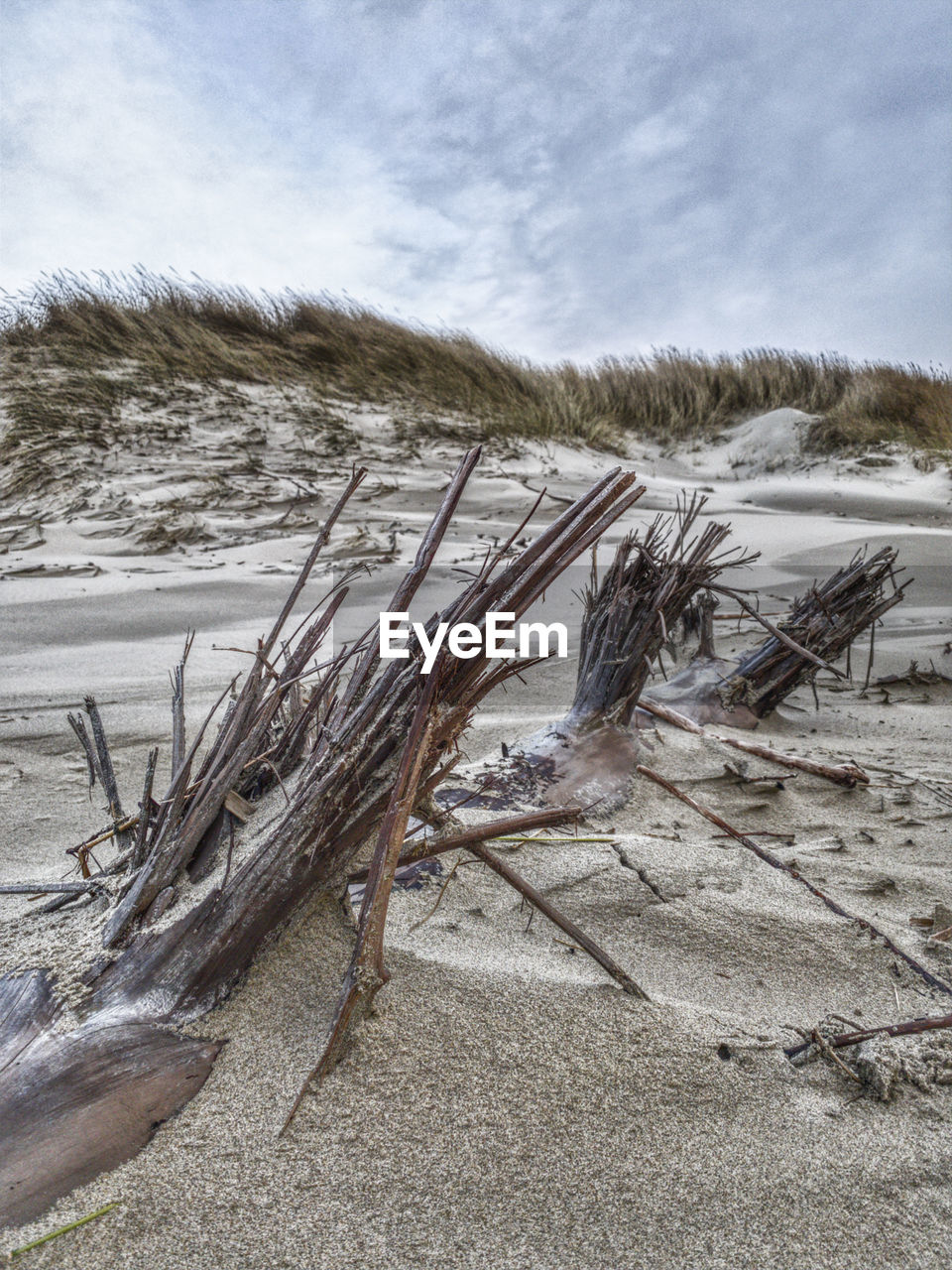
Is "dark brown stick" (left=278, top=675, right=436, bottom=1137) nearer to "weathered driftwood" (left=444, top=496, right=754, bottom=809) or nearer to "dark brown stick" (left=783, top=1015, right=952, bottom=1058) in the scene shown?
"dark brown stick" (left=783, top=1015, right=952, bottom=1058)

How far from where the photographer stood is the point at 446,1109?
0.83 m

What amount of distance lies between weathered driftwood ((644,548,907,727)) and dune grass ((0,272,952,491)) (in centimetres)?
555

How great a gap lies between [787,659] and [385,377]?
7137 millimetres

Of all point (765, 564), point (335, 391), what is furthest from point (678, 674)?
point (335, 391)

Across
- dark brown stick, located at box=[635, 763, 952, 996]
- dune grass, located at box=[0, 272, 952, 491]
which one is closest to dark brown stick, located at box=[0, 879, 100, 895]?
dark brown stick, located at box=[635, 763, 952, 996]

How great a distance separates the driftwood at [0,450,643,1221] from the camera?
2.52 feet

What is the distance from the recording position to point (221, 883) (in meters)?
0.91

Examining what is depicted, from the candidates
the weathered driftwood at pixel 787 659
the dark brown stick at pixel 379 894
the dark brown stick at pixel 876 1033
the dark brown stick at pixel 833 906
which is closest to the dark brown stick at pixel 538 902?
the dark brown stick at pixel 379 894

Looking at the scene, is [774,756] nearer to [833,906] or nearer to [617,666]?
[617,666]

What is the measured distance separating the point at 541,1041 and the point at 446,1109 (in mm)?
146

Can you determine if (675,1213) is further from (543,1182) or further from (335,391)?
(335,391)

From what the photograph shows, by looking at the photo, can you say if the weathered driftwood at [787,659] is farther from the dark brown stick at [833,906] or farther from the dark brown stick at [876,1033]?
the dark brown stick at [876,1033]

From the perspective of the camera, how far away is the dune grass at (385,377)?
732 cm

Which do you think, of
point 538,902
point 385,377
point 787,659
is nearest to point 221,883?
point 538,902
